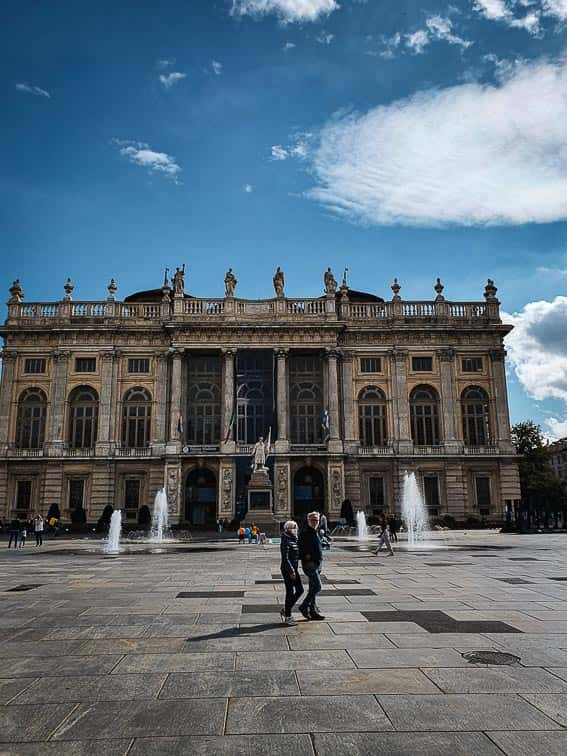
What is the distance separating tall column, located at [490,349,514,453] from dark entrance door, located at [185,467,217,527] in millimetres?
22604

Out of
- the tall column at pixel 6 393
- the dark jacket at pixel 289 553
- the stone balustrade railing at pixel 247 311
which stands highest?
the stone balustrade railing at pixel 247 311

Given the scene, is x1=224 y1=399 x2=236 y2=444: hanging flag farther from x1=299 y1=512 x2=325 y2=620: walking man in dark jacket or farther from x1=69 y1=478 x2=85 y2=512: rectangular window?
x1=299 y1=512 x2=325 y2=620: walking man in dark jacket

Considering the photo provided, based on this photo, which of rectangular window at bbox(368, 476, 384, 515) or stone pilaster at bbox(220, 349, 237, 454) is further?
rectangular window at bbox(368, 476, 384, 515)

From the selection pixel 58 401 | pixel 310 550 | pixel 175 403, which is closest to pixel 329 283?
pixel 175 403

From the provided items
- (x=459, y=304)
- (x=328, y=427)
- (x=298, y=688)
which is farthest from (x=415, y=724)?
(x=459, y=304)

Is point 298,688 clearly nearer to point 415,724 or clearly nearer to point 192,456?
point 415,724

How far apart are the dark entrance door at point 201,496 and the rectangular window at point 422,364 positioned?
18.2 m

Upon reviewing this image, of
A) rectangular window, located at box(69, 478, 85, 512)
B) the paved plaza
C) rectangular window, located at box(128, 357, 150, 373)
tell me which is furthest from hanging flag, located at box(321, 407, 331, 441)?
the paved plaza

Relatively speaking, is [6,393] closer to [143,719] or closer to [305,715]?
[143,719]

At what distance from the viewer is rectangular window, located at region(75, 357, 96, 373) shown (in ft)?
166

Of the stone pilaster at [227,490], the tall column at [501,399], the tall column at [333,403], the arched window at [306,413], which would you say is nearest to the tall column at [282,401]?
the arched window at [306,413]

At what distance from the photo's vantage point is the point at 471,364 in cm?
5134

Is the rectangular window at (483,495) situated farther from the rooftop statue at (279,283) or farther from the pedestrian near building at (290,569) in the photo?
the pedestrian near building at (290,569)

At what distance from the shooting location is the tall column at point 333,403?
48.0 m
